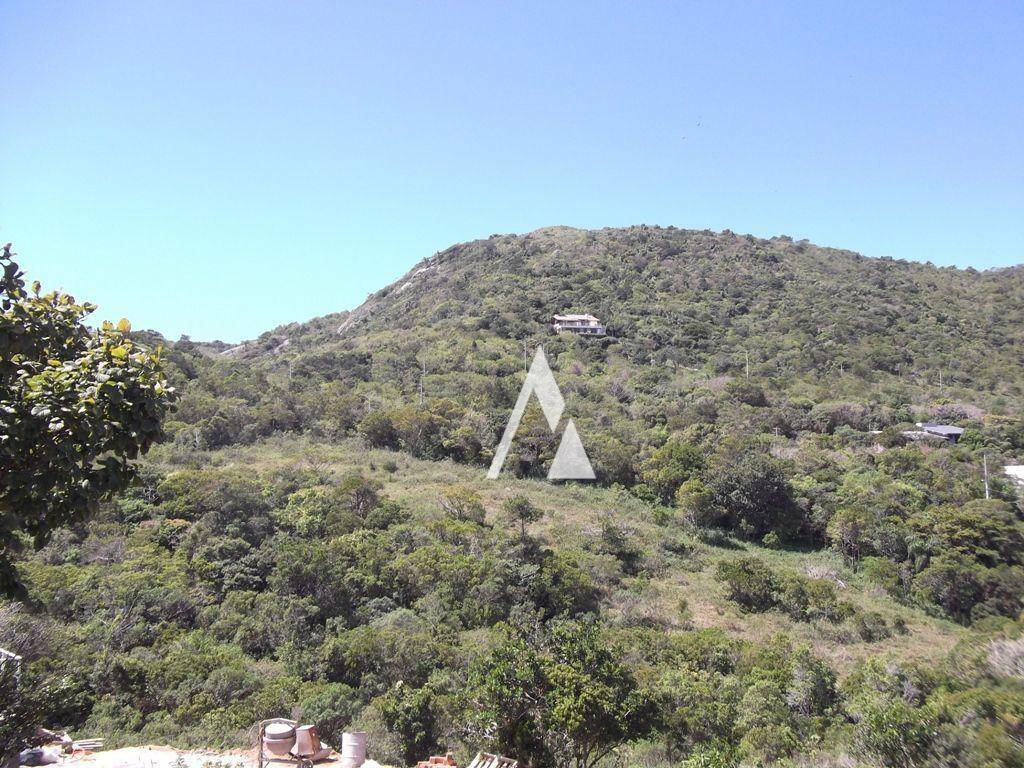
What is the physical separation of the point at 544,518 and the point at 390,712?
11377 mm

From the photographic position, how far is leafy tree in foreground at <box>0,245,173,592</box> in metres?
2.70

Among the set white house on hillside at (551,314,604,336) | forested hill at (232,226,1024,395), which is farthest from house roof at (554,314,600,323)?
forested hill at (232,226,1024,395)

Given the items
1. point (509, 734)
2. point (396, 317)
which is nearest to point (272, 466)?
point (509, 734)

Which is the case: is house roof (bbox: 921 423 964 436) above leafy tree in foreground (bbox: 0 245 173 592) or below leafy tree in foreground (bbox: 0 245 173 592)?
below

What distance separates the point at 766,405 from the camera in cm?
2969

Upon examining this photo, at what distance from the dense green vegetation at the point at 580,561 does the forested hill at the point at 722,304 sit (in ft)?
1.48

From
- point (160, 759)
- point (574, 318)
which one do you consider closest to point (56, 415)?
point (160, 759)

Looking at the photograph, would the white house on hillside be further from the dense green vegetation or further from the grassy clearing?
the grassy clearing

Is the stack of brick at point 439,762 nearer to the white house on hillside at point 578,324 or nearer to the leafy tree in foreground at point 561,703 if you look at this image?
the leafy tree in foreground at point 561,703

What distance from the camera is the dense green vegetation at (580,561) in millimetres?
7465

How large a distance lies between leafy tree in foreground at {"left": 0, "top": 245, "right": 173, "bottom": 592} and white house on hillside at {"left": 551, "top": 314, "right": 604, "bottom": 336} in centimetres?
3821

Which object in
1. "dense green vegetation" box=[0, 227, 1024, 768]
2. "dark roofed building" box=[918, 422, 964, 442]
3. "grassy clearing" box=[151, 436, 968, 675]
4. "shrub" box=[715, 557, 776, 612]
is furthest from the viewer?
"dark roofed building" box=[918, 422, 964, 442]

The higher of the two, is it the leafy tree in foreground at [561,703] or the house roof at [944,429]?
the house roof at [944,429]

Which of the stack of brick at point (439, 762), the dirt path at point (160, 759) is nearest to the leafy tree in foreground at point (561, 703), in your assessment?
the stack of brick at point (439, 762)
